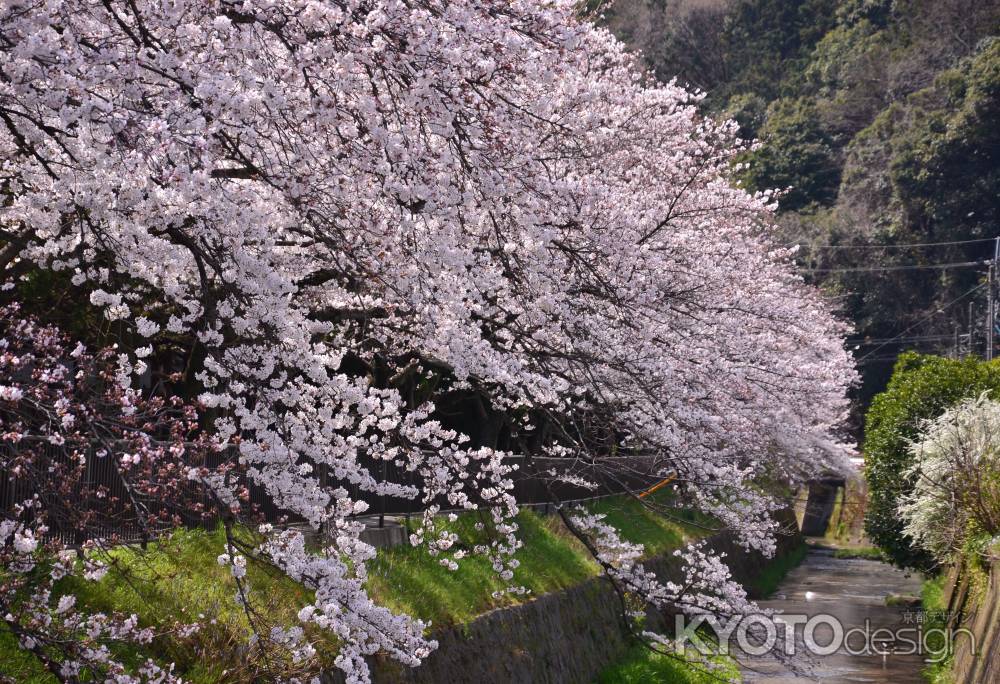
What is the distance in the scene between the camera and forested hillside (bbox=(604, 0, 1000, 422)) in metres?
52.3

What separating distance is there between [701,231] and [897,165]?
41446 mm

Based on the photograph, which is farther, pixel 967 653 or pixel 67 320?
pixel 967 653

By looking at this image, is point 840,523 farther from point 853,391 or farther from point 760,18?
point 760,18

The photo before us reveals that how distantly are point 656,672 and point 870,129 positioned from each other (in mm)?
48845

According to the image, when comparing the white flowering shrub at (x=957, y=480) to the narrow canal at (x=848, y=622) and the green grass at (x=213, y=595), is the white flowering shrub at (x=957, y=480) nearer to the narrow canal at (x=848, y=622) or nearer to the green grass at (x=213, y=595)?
the narrow canal at (x=848, y=622)

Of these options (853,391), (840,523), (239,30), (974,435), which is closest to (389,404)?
(239,30)

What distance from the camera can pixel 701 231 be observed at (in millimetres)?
16688

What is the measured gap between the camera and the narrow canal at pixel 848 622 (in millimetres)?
17031

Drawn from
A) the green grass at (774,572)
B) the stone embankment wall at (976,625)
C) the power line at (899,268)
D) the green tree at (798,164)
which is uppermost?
the green tree at (798,164)

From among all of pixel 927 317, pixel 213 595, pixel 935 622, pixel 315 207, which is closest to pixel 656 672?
pixel 935 622

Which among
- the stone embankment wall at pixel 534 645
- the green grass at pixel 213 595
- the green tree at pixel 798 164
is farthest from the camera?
the green tree at pixel 798 164

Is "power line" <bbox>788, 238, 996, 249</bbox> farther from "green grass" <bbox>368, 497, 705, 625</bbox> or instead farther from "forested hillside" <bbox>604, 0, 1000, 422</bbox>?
"green grass" <bbox>368, 497, 705, 625</bbox>

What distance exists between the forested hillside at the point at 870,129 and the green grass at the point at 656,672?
113 ft

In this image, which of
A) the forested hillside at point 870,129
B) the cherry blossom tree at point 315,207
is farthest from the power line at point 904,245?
the cherry blossom tree at point 315,207
